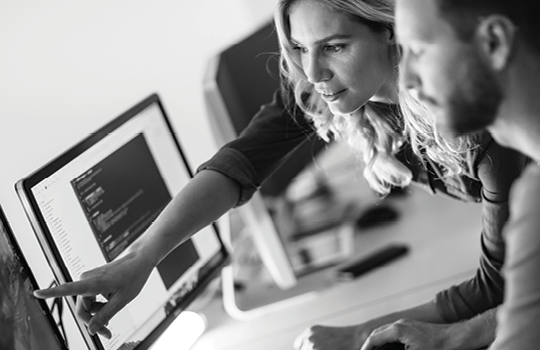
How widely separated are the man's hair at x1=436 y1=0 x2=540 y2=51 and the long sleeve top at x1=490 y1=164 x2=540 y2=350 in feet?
0.44

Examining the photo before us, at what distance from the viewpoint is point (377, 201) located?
1.82m

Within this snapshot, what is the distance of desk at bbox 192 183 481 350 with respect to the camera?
1.31 m

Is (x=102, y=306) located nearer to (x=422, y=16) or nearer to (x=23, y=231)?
(x=23, y=231)

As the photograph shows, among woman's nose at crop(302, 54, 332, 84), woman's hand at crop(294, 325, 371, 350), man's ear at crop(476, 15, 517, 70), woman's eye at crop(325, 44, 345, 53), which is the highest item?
man's ear at crop(476, 15, 517, 70)

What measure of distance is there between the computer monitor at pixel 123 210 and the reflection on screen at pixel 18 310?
5 centimetres

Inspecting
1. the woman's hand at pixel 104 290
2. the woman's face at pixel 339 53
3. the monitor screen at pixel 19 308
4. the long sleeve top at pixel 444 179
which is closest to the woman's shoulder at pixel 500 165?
the long sleeve top at pixel 444 179

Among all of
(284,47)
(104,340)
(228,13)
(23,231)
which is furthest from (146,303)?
(228,13)

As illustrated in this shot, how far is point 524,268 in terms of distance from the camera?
0.54 metres

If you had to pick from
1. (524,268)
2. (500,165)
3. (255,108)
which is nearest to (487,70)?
(524,268)

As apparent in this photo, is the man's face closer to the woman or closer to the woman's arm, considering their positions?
the woman

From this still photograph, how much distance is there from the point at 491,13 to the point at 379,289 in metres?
0.88

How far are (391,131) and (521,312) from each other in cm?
67

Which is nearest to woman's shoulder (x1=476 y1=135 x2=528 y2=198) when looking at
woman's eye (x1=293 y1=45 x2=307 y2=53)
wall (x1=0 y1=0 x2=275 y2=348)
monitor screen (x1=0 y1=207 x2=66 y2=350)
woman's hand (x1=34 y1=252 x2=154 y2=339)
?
woman's eye (x1=293 y1=45 x2=307 y2=53)

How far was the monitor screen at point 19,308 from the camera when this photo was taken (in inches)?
36.1
